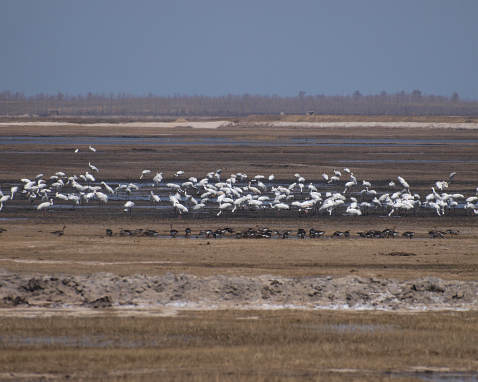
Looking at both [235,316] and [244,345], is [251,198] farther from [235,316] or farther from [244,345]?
[244,345]

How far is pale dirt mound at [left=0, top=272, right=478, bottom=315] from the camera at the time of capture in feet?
44.5

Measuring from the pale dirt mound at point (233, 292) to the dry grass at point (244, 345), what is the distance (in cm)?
97

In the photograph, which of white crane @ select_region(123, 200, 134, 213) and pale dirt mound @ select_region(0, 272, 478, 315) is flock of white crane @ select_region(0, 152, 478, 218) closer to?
white crane @ select_region(123, 200, 134, 213)

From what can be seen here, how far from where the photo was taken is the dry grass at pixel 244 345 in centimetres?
942


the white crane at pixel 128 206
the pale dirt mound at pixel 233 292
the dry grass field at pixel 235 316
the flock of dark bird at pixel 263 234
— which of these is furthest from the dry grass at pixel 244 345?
the white crane at pixel 128 206

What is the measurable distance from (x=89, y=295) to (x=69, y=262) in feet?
12.3

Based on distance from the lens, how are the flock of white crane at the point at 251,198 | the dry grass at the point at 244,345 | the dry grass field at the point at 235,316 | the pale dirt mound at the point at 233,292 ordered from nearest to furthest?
the dry grass at the point at 244,345
the dry grass field at the point at 235,316
the pale dirt mound at the point at 233,292
the flock of white crane at the point at 251,198

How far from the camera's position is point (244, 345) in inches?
423

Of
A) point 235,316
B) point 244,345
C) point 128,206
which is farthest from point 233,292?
point 128,206

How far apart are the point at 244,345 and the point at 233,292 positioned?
3445mm

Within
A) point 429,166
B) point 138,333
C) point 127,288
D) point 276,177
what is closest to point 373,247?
point 127,288

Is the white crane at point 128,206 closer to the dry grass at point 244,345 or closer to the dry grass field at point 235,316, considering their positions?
the dry grass field at point 235,316

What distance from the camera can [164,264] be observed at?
1733cm

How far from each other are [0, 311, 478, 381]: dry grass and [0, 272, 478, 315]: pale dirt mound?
970 millimetres
